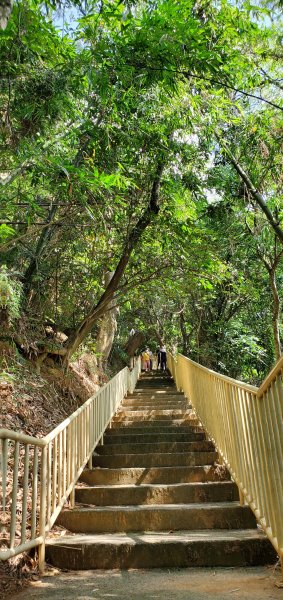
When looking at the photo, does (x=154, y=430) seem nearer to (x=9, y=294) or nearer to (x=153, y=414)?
(x=153, y=414)

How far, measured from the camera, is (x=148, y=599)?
2.56 m

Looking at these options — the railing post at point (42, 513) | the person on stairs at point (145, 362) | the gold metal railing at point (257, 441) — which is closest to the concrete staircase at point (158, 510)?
the railing post at point (42, 513)

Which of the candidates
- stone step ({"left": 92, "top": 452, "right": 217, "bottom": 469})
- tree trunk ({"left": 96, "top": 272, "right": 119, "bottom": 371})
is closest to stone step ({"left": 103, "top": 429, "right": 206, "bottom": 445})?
stone step ({"left": 92, "top": 452, "right": 217, "bottom": 469})

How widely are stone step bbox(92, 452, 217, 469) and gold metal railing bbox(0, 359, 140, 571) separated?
0.28 metres

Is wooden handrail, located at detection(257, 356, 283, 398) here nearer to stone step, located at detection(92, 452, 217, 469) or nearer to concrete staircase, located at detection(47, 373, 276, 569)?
concrete staircase, located at detection(47, 373, 276, 569)

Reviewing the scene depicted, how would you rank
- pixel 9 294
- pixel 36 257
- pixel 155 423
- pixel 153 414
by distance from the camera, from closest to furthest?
pixel 9 294, pixel 36 257, pixel 155 423, pixel 153 414

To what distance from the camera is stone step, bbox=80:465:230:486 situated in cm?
465

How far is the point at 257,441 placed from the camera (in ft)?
9.81

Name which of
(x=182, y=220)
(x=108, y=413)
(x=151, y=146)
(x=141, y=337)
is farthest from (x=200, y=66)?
(x=141, y=337)

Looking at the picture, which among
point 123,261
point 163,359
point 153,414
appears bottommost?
point 153,414

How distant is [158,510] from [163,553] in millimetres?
579

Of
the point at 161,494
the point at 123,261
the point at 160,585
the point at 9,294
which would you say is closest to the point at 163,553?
the point at 160,585

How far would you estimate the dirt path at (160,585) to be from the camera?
259cm

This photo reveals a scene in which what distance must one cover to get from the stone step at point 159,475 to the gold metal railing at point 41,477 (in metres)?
0.32
